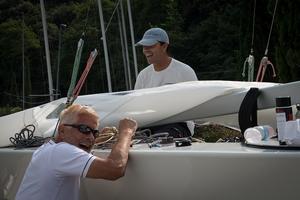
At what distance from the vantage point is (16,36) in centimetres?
2664

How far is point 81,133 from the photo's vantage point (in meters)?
2.20

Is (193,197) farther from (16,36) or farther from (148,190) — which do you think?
(16,36)

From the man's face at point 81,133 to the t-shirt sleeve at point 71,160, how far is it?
9 centimetres

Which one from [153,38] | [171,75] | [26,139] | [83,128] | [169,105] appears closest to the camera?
[83,128]

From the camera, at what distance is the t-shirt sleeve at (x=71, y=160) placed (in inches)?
81.2

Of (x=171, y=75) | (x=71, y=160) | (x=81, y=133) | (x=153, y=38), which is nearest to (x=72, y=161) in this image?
(x=71, y=160)

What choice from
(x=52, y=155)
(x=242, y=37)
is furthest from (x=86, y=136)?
(x=242, y=37)

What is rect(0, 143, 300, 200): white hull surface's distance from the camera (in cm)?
171

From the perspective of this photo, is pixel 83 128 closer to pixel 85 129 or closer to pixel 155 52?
pixel 85 129

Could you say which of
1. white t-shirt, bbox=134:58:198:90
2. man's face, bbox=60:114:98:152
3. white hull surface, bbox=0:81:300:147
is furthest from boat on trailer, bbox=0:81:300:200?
white t-shirt, bbox=134:58:198:90

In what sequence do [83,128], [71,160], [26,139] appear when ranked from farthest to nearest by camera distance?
[26,139], [83,128], [71,160]

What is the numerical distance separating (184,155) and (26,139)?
1.18m

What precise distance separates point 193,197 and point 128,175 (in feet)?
1.06

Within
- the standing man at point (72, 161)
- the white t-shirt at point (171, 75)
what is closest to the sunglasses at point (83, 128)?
the standing man at point (72, 161)
